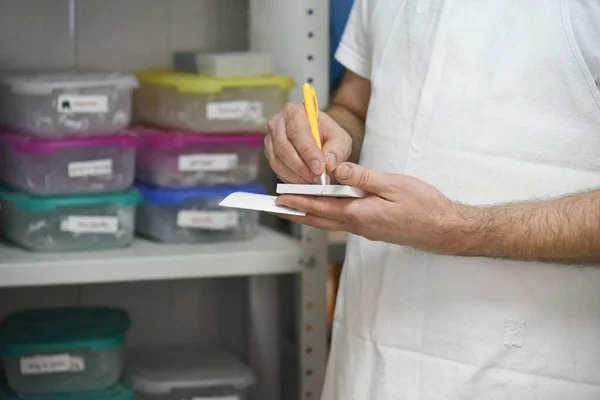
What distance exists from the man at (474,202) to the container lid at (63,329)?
546mm

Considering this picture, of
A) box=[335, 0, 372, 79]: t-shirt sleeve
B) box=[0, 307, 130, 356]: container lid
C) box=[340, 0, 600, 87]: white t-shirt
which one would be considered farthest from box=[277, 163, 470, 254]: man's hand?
box=[0, 307, 130, 356]: container lid

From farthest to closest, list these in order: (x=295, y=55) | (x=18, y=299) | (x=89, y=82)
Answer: (x=18, y=299) < (x=295, y=55) < (x=89, y=82)

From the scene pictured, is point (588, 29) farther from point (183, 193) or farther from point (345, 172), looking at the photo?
point (183, 193)

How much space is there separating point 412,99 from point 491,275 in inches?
8.8

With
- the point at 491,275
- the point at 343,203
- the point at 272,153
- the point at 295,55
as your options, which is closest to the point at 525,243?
the point at 491,275

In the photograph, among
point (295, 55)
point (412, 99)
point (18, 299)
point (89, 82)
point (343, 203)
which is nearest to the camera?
point (343, 203)

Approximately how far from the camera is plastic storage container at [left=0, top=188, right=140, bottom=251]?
4.70 ft

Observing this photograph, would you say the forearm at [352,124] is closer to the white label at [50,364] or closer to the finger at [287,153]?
the finger at [287,153]

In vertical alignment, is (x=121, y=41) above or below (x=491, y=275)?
above

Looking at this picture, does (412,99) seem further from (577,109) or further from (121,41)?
(121,41)

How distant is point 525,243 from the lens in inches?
38.0

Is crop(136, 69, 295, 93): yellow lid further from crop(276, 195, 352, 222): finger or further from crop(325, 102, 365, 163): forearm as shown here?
crop(276, 195, 352, 222): finger

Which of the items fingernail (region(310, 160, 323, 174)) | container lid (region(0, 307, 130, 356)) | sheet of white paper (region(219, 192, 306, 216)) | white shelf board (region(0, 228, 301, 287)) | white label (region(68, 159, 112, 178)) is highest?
fingernail (region(310, 160, 323, 174))

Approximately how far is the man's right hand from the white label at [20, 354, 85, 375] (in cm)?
58
